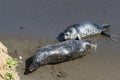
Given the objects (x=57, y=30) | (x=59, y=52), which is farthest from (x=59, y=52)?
(x=57, y=30)

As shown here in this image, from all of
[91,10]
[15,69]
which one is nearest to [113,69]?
[15,69]

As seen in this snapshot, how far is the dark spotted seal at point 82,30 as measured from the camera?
330 inches

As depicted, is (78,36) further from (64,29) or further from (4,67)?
(4,67)

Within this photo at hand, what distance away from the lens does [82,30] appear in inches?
340

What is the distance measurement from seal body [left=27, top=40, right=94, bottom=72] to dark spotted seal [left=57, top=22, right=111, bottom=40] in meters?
0.39

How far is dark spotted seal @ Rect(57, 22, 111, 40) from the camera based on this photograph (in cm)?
838

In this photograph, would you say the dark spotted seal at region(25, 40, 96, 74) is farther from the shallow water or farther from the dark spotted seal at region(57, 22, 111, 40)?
the dark spotted seal at region(57, 22, 111, 40)

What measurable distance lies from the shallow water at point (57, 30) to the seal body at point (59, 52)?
0.10 meters

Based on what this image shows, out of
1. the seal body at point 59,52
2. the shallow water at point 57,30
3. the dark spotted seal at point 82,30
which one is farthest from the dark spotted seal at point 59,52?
the dark spotted seal at point 82,30

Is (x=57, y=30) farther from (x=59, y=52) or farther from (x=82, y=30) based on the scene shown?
(x=59, y=52)

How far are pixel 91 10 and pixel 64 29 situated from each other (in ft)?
3.40

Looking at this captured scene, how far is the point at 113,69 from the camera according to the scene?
7.30 meters

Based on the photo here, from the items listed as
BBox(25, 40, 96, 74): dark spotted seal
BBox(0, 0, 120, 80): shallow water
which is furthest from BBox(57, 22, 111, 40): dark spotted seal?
BBox(25, 40, 96, 74): dark spotted seal

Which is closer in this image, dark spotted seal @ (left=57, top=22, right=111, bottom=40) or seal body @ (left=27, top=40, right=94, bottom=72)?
seal body @ (left=27, top=40, right=94, bottom=72)
